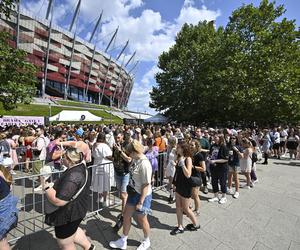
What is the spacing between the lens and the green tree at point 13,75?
8727mm

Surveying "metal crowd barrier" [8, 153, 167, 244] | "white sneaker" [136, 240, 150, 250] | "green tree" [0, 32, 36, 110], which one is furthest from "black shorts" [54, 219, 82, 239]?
"green tree" [0, 32, 36, 110]

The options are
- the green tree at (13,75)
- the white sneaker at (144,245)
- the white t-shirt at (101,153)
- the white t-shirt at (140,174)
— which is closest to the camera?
the white t-shirt at (140,174)

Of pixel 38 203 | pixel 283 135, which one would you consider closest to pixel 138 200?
pixel 38 203

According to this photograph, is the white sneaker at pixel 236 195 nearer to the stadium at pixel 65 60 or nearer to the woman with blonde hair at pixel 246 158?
the woman with blonde hair at pixel 246 158

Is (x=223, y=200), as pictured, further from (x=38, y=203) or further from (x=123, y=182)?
(x=38, y=203)

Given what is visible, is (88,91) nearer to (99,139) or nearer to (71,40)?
(71,40)

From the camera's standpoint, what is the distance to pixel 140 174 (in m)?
3.34

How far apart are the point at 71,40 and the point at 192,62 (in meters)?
49.3

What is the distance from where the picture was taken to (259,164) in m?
10.8

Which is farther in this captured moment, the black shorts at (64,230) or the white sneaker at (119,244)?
the white sneaker at (119,244)

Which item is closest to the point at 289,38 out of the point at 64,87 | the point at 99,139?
the point at 99,139

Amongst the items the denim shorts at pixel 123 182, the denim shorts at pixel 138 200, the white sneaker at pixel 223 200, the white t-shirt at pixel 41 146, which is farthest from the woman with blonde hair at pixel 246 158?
the white t-shirt at pixel 41 146

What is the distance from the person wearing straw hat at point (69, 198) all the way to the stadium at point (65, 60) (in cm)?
4430

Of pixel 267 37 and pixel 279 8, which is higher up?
pixel 279 8
